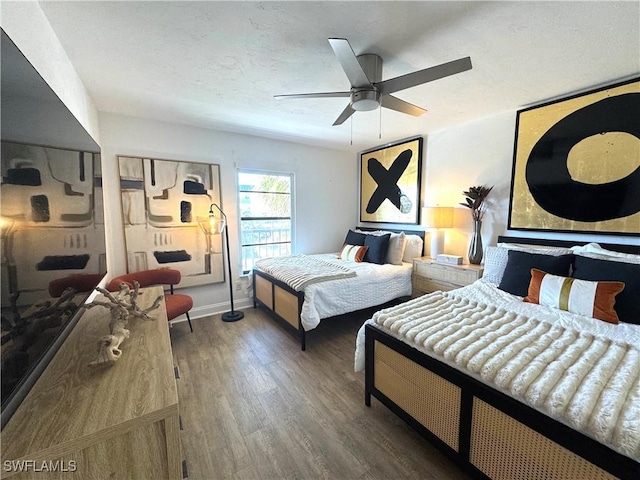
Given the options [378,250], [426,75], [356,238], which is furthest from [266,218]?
[426,75]

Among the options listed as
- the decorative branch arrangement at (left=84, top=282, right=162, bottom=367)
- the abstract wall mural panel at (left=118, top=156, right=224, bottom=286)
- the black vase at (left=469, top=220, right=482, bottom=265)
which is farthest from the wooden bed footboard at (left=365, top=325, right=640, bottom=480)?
the abstract wall mural panel at (left=118, top=156, right=224, bottom=286)

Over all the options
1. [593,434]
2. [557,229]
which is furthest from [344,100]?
[593,434]

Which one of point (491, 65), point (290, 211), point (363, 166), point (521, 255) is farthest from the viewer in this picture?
point (363, 166)

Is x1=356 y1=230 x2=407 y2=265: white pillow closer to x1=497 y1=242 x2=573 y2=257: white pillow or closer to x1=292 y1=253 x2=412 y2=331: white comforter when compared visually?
x1=292 y1=253 x2=412 y2=331: white comforter

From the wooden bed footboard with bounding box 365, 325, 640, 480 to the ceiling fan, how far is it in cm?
161

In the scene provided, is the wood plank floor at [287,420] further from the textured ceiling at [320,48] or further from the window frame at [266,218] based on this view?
the textured ceiling at [320,48]

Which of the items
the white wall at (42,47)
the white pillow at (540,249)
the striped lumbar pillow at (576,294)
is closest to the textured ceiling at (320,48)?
the white wall at (42,47)

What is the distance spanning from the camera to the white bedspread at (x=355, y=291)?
2623 mm

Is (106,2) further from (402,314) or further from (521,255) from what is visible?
(521,255)

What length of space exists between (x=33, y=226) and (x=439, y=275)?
3357 millimetres

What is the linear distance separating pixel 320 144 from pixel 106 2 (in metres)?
3.12

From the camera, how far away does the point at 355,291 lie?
294 centimetres

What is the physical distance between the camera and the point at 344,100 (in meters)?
2.58

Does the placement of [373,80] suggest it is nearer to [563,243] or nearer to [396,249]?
[396,249]
